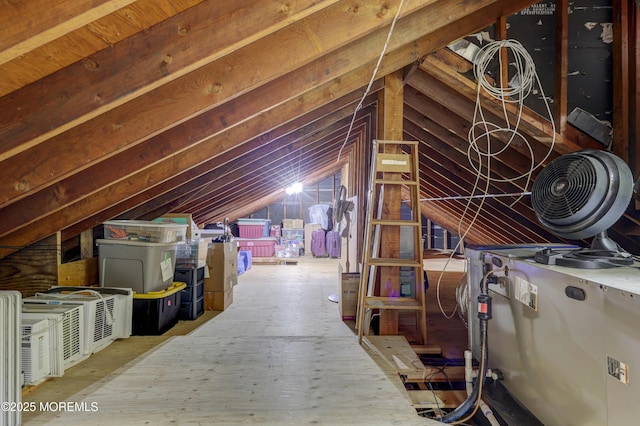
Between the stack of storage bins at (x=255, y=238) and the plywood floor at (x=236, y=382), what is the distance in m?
4.58

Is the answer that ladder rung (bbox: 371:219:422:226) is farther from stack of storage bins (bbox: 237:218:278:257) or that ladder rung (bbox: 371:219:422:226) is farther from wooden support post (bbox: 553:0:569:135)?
stack of storage bins (bbox: 237:218:278:257)

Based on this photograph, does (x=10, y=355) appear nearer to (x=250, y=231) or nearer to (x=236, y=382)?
(x=236, y=382)

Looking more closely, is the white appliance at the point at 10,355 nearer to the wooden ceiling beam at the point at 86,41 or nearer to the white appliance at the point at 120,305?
the wooden ceiling beam at the point at 86,41

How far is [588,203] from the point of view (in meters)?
1.32

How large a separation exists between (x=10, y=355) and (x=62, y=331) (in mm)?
547

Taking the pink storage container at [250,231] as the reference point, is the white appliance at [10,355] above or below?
below

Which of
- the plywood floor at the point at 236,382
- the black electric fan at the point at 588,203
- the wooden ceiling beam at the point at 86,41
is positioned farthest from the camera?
the plywood floor at the point at 236,382

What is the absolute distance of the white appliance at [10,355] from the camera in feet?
4.71

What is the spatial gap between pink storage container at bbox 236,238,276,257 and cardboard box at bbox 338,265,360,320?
4.67 m

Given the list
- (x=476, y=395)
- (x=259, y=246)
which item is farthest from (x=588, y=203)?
(x=259, y=246)

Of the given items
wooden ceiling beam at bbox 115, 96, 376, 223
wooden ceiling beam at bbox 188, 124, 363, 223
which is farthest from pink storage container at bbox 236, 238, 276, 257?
wooden ceiling beam at bbox 115, 96, 376, 223

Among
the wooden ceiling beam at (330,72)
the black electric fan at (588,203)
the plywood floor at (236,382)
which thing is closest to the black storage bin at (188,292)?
the plywood floor at (236,382)

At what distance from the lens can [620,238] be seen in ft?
9.30

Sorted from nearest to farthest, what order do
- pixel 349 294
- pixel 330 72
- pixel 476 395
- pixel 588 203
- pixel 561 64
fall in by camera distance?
pixel 588 203 → pixel 476 395 → pixel 330 72 → pixel 561 64 → pixel 349 294
